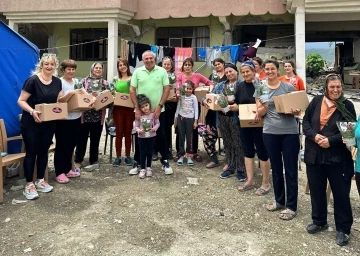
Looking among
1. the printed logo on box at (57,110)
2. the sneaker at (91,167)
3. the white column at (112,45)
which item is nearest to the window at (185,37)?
the white column at (112,45)

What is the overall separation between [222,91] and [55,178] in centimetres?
252

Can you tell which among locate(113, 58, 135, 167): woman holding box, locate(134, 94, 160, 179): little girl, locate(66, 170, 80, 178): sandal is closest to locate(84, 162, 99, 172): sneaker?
locate(66, 170, 80, 178): sandal

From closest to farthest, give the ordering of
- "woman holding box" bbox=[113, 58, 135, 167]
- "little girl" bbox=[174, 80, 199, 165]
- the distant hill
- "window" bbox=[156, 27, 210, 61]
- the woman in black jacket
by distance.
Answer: the woman in black jacket → "woman holding box" bbox=[113, 58, 135, 167] → "little girl" bbox=[174, 80, 199, 165] → "window" bbox=[156, 27, 210, 61] → the distant hill

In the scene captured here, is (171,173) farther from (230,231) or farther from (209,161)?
(230,231)

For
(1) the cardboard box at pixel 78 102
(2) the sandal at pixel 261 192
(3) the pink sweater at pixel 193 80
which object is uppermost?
(3) the pink sweater at pixel 193 80

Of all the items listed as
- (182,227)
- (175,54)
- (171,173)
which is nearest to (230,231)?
(182,227)

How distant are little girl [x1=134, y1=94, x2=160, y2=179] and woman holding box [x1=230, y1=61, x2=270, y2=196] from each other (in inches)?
42.6

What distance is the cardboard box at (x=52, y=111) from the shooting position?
3.92 m

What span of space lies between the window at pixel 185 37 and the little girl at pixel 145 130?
8922mm

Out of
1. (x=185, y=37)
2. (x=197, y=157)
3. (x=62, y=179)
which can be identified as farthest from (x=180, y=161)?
(x=185, y=37)

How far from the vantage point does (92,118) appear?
16.5 ft

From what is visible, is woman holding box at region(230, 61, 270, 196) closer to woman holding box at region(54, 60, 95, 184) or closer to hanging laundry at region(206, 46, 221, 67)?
woman holding box at region(54, 60, 95, 184)

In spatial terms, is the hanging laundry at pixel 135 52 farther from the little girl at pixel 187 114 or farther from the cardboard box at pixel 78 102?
the cardboard box at pixel 78 102

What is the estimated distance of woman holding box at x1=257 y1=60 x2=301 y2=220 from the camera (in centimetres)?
349
